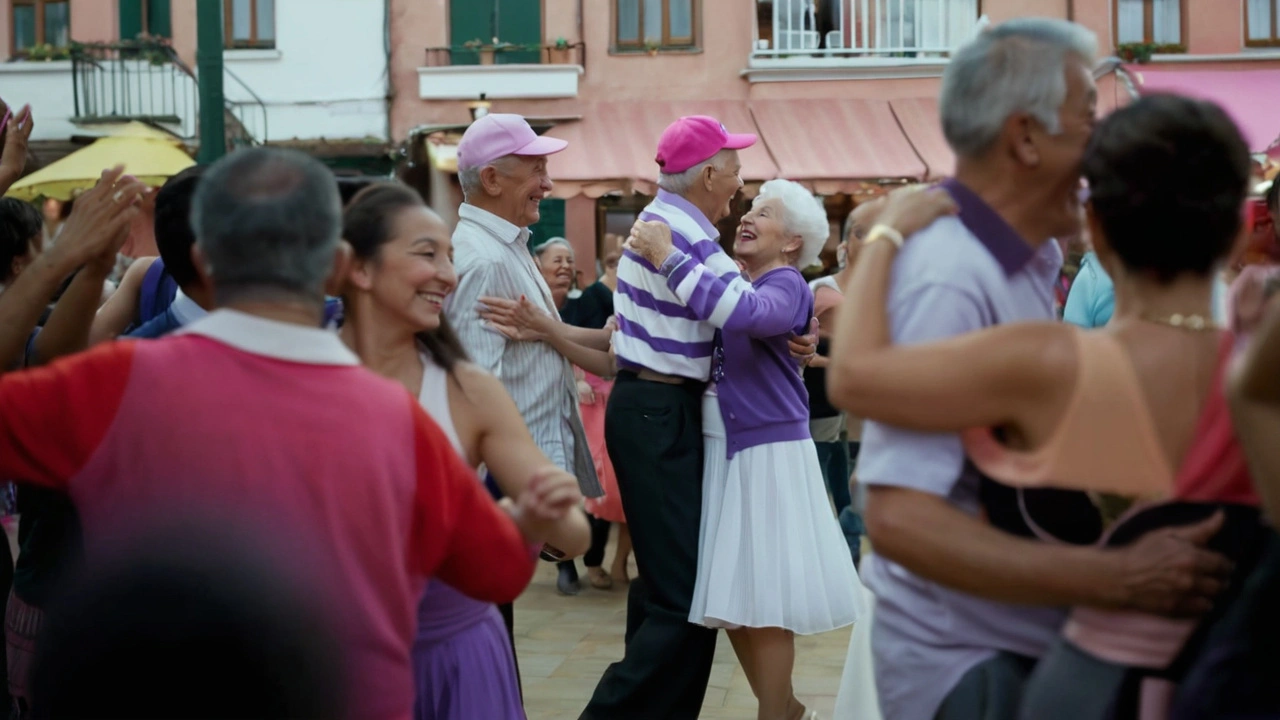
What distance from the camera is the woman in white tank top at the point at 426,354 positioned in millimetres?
3243

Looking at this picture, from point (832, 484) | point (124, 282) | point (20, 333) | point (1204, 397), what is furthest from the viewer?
point (832, 484)

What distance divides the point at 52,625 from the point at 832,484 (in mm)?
7500

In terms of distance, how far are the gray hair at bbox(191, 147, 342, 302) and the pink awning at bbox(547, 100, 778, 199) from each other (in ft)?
38.8

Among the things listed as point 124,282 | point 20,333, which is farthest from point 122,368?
point 124,282

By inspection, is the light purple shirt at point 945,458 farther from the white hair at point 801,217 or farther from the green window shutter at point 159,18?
the green window shutter at point 159,18

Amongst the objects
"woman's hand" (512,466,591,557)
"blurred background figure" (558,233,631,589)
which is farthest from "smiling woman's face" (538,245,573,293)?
"woman's hand" (512,466,591,557)

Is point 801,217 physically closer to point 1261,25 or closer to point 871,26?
point 871,26

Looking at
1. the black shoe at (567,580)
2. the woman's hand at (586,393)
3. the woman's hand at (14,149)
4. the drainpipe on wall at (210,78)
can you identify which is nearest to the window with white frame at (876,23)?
the woman's hand at (586,393)

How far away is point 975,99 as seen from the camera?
2.35 meters

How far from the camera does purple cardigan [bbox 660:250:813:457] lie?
193 inches

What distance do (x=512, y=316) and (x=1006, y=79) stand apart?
102 inches

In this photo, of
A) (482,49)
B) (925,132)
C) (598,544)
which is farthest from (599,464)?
(482,49)

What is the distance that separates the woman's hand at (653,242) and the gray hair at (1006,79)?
2.64 metres

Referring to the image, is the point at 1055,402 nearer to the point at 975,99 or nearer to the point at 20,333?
the point at 975,99
